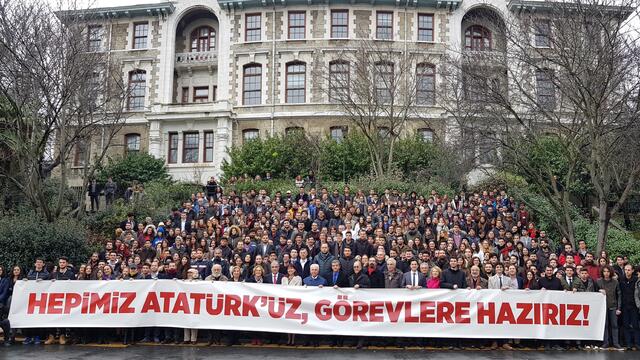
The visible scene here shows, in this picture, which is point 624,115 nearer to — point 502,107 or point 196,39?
point 502,107

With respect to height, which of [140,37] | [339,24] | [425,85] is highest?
[339,24]

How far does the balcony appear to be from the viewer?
1506 inches

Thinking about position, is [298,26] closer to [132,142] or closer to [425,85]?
[425,85]

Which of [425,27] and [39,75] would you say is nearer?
[39,75]

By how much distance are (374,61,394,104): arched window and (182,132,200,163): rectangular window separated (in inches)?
519

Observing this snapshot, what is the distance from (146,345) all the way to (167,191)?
1514 centimetres

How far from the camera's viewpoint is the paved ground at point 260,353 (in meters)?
10.5

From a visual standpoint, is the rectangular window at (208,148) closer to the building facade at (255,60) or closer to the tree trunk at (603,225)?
the building facade at (255,60)

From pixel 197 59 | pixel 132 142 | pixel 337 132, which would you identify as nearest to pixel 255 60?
pixel 197 59

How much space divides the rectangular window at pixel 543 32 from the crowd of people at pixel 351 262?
5.59 m

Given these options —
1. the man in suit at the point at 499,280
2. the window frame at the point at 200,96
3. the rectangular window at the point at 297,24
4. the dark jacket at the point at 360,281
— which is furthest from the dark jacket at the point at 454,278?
the window frame at the point at 200,96

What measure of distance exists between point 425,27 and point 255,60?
37.3 ft

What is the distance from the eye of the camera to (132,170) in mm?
32250

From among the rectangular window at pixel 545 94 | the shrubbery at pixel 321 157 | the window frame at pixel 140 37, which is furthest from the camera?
the window frame at pixel 140 37
